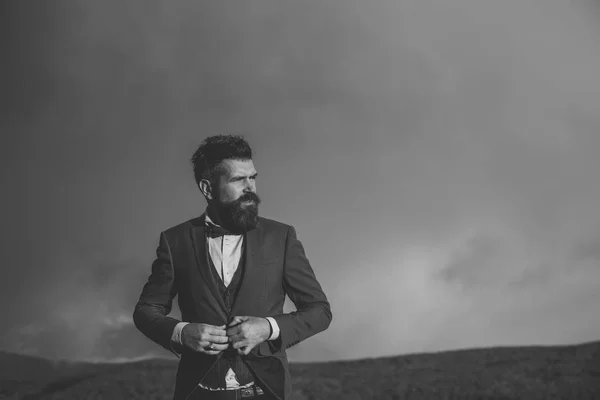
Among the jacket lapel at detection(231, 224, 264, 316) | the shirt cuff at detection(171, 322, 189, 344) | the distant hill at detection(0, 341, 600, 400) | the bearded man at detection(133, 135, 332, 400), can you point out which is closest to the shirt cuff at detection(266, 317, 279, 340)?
the bearded man at detection(133, 135, 332, 400)

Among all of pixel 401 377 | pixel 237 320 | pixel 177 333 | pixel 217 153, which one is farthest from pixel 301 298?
pixel 401 377

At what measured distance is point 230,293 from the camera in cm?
187

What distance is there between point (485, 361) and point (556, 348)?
0.60 m

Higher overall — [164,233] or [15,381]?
[15,381]

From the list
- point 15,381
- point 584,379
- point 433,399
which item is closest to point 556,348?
point 584,379

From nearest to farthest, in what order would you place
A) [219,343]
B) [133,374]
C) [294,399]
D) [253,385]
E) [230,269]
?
[219,343] < [253,385] < [230,269] < [294,399] < [133,374]

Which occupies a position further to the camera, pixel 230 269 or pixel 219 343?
pixel 230 269

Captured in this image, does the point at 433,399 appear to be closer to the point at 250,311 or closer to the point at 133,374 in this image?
the point at 133,374

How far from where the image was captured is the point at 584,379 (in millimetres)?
Answer: 4535

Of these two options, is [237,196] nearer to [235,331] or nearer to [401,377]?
[235,331]

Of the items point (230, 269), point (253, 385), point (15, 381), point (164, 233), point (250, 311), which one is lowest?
point (253, 385)

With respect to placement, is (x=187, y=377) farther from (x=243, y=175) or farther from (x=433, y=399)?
(x=433, y=399)

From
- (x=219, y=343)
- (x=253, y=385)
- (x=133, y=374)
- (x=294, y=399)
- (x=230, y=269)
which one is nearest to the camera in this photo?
(x=219, y=343)

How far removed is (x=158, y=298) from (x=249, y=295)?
0.96 feet
